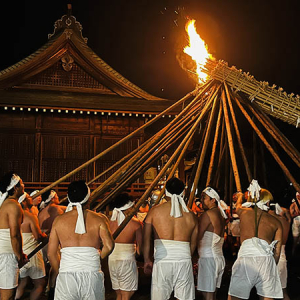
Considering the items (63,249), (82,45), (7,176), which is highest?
(82,45)

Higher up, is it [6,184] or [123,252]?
[6,184]

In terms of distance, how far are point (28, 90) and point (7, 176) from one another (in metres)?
9.21

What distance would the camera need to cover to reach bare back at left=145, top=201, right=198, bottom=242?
449cm

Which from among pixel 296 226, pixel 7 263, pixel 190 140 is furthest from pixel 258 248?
pixel 296 226

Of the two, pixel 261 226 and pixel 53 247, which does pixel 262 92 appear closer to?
pixel 261 226

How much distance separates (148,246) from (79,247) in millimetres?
1036

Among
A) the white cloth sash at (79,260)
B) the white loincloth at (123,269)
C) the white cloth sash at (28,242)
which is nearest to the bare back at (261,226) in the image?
the white loincloth at (123,269)

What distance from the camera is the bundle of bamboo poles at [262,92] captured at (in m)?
6.53

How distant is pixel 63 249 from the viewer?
12.7ft

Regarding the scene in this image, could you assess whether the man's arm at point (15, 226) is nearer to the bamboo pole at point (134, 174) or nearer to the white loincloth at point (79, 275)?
the white loincloth at point (79, 275)

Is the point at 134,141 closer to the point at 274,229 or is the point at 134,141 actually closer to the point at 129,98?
the point at 129,98

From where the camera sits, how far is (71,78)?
1415 cm

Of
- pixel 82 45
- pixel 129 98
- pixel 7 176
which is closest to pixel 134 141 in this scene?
pixel 129 98

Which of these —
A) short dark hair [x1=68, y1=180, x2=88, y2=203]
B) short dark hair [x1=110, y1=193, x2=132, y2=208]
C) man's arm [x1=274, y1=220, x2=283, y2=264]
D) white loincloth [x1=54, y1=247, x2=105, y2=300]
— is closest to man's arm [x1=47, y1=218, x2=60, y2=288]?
white loincloth [x1=54, y1=247, x2=105, y2=300]
